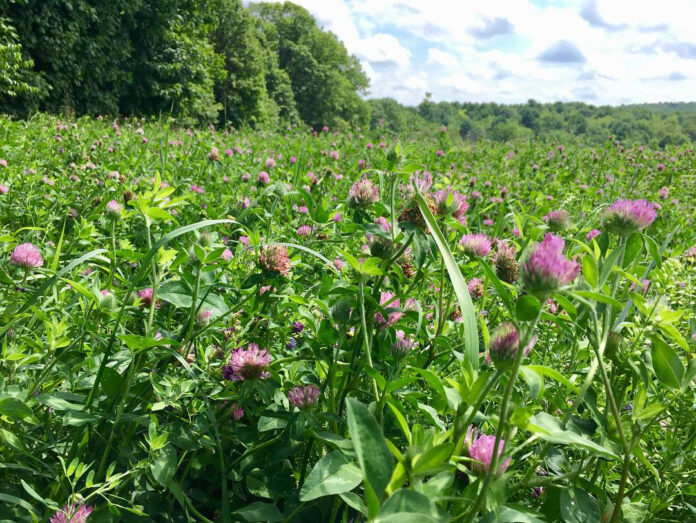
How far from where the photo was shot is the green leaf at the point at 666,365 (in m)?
0.73

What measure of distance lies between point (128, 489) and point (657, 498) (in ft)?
3.27

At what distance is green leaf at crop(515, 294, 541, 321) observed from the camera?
51 cm

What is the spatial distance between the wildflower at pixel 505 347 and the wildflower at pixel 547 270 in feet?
0.30

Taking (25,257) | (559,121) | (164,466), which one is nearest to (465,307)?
(164,466)

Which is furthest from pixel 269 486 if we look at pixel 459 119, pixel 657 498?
pixel 459 119

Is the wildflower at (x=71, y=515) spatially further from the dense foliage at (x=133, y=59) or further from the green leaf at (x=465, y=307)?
the dense foliage at (x=133, y=59)

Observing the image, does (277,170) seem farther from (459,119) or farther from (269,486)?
(459,119)

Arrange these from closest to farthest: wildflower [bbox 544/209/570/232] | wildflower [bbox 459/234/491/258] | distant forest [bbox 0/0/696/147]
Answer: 1. wildflower [bbox 459/234/491/258]
2. wildflower [bbox 544/209/570/232]
3. distant forest [bbox 0/0/696/147]

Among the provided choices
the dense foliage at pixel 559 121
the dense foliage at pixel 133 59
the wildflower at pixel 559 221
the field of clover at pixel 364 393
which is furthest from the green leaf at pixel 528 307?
the dense foliage at pixel 133 59

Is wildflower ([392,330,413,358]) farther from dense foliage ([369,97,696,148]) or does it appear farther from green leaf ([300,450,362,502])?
dense foliage ([369,97,696,148])

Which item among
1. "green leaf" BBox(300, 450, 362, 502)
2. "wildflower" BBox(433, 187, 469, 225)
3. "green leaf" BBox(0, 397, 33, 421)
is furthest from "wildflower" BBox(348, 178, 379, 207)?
"green leaf" BBox(0, 397, 33, 421)

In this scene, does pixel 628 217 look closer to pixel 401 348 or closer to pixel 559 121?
pixel 401 348

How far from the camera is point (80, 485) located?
0.85 m

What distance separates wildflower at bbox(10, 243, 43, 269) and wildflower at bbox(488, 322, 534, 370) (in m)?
1.15
